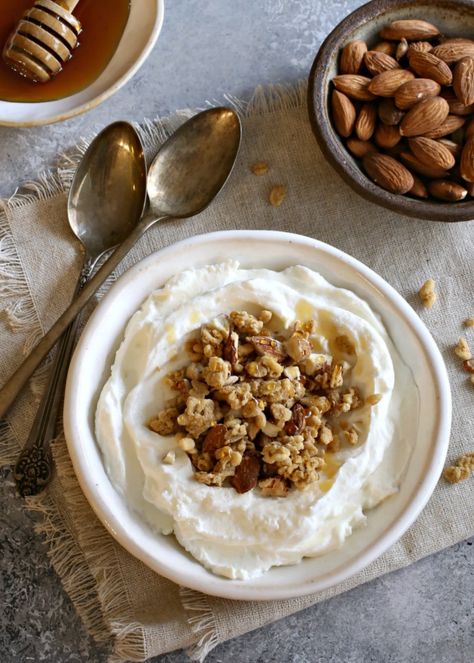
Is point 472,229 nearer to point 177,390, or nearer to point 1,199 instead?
point 177,390

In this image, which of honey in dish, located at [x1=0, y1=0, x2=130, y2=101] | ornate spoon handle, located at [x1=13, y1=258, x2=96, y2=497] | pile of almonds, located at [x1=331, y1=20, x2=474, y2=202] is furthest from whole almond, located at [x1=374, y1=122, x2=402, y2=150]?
ornate spoon handle, located at [x1=13, y1=258, x2=96, y2=497]

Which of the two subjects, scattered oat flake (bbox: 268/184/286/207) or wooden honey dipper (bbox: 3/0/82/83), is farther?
scattered oat flake (bbox: 268/184/286/207)

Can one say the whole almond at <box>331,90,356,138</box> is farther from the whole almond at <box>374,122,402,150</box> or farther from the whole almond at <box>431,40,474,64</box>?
the whole almond at <box>431,40,474,64</box>

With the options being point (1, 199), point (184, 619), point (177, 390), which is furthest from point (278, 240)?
point (184, 619)

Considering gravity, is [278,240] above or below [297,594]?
above

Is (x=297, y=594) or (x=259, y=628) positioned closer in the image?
(x=297, y=594)

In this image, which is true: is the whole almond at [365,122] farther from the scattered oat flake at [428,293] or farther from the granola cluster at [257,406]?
the granola cluster at [257,406]
